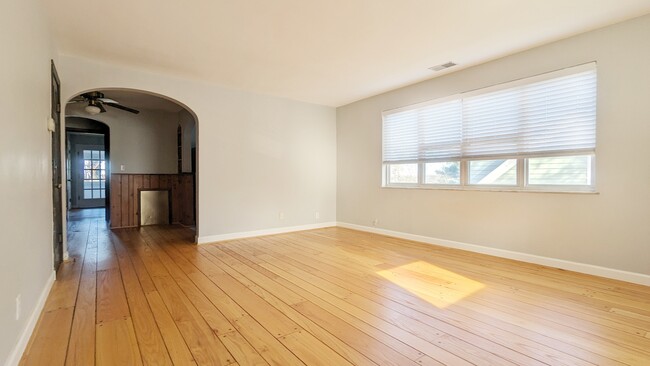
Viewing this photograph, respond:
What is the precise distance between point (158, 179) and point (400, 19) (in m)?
6.27

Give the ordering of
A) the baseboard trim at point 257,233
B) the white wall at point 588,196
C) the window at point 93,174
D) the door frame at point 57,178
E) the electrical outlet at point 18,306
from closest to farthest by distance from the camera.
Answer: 1. the electrical outlet at point 18,306
2. the white wall at point 588,196
3. the door frame at point 57,178
4. the baseboard trim at point 257,233
5. the window at point 93,174

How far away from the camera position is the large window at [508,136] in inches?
127

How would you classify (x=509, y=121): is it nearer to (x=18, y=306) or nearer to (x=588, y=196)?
(x=588, y=196)

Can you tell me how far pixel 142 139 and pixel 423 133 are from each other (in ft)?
20.0

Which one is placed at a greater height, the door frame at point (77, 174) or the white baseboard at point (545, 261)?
the door frame at point (77, 174)

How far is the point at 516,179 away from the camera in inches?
147

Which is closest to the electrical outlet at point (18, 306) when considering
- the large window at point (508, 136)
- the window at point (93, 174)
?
the large window at point (508, 136)

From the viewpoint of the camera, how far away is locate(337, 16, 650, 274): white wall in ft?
9.39

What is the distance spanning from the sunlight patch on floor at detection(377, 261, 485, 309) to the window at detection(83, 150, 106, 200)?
11.0 meters

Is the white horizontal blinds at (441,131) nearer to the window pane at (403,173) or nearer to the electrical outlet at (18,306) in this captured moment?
the window pane at (403,173)

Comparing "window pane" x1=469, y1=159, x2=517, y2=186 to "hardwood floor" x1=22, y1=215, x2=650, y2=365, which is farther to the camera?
"window pane" x1=469, y1=159, x2=517, y2=186

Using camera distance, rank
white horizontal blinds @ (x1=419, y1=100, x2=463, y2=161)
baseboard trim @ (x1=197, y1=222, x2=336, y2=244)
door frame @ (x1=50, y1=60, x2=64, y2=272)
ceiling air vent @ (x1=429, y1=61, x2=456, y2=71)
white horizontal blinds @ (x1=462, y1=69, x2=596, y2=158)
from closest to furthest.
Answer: white horizontal blinds @ (x1=462, y1=69, x2=596, y2=158), door frame @ (x1=50, y1=60, x2=64, y2=272), ceiling air vent @ (x1=429, y1=61, x2=456, y2=71), white horizontal blinds @ (x1=419, y1=100, x2=463, y2=161), baseboard trim @ (x1=197, y1=222, x2=336, y2=244)

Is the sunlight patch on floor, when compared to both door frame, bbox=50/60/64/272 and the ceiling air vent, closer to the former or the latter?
the ceiling air vent

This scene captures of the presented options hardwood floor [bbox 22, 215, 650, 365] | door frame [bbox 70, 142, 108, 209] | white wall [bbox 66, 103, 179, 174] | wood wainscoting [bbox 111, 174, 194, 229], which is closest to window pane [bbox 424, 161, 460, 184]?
hardwood floor [bbox 22, 215, 650, 365]
